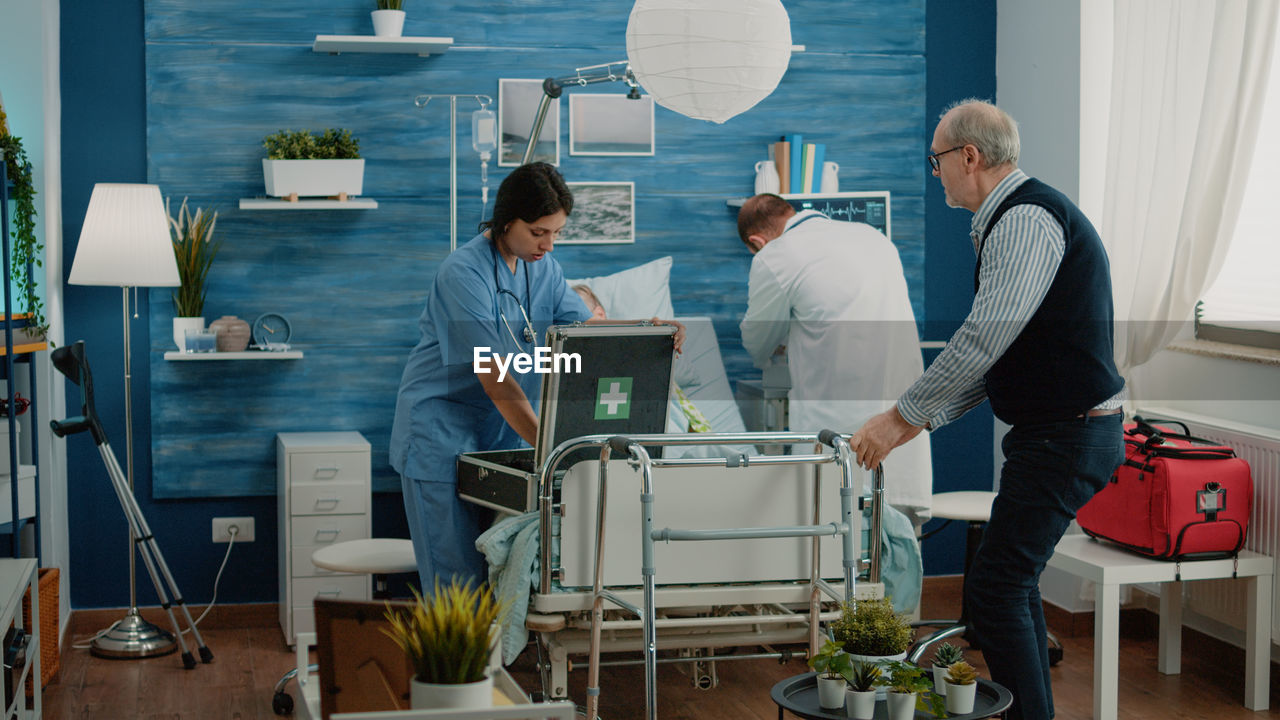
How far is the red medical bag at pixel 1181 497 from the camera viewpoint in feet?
11.3

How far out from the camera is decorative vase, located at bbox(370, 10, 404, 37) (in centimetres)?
426

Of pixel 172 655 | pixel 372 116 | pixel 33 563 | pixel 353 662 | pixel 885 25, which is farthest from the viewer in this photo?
pixel 885 25

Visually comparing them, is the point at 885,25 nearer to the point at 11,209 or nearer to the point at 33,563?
the point at 11,209

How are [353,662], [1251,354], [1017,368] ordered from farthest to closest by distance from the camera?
1. [1251,354]
2. [1017,368]
3. [353,662]

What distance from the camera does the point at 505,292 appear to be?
327cm

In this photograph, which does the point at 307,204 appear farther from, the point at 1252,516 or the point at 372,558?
the point at 1252,516

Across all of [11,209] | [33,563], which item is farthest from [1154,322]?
[11,209]

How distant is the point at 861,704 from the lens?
7.00ft

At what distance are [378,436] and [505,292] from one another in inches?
56.1

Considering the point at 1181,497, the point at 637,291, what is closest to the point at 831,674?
the point at 1181,497

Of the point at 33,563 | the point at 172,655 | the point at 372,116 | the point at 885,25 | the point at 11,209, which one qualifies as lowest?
the point at 172,655

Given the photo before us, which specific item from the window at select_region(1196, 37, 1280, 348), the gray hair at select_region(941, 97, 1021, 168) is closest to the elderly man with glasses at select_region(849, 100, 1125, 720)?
the gray hair at select_region(941, 97, 1021, 168)

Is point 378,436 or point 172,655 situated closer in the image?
point 172,655

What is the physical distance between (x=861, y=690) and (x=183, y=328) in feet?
9.46
